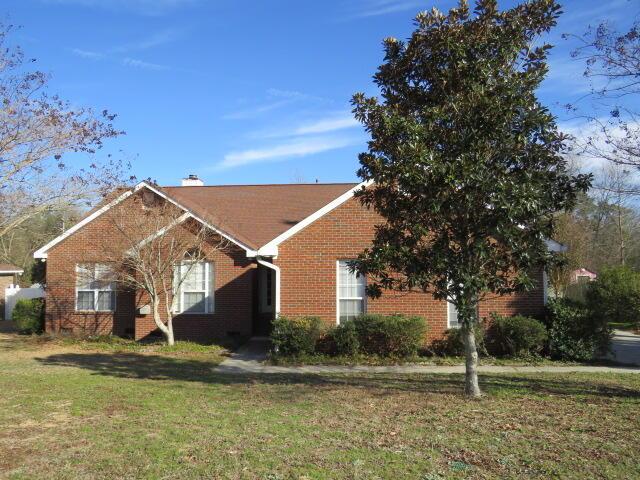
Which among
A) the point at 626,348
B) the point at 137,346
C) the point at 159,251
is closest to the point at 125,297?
the point at 137,346

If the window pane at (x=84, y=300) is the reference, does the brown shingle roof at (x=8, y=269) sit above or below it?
above

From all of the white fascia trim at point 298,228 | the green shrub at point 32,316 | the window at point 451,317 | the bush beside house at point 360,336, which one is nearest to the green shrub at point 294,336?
the bush beside house at point 360,336

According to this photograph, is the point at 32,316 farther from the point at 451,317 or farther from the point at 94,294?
the point at 451,317

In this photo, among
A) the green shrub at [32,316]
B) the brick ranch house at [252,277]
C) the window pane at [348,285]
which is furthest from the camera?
the green shrub at [32,316]

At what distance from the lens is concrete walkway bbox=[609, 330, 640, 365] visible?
13.5 metres

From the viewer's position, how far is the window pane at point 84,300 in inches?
722

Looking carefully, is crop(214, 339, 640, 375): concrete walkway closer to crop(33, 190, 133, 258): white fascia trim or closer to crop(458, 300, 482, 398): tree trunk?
crop(458, 300, 482, 398): tree trunk

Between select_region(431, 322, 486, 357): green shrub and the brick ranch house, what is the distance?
27 cm

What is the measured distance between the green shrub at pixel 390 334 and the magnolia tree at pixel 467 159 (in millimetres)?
4255

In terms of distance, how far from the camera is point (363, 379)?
35.2 ft

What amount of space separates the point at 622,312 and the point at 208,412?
1666 centimetres

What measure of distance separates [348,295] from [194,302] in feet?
17.4

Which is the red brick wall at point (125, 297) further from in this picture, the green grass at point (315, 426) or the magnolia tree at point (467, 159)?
the magnolia tree at point (467, 159)

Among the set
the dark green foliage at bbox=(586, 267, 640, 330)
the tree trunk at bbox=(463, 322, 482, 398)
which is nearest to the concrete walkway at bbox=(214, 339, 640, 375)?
the tree trunk at bbox=(463, 322, 482, 398)
